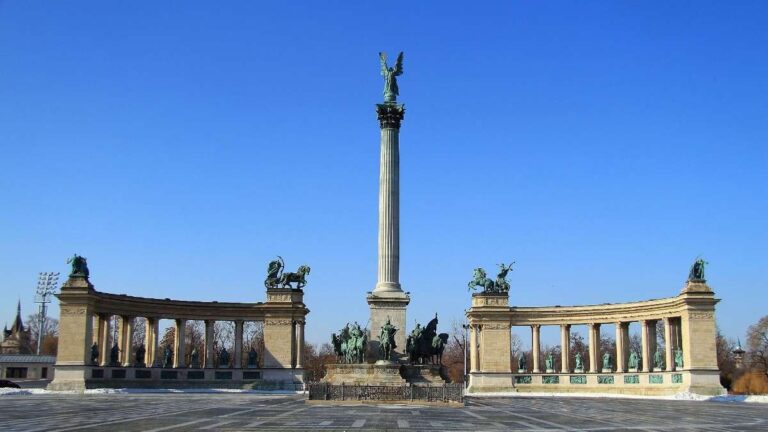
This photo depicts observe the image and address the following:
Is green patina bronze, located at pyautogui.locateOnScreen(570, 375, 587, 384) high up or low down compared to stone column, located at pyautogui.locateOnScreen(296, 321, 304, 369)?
down

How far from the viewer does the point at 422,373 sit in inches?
2224

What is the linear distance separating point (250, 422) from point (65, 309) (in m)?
49.7

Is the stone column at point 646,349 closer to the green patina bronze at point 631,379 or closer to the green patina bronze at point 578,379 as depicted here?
the green patina bronze at point 631,379

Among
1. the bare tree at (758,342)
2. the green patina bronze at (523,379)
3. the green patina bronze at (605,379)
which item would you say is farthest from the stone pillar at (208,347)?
the bare tree at (758,342)

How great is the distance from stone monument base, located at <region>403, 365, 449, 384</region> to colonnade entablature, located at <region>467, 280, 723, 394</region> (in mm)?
28015

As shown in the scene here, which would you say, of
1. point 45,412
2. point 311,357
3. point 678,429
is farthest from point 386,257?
point 311,357

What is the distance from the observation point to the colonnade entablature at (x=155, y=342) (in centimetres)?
7438

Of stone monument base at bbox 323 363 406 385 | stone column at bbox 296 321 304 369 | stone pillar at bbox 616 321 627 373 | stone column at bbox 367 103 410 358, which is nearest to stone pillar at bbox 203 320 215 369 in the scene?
stone column at bbox 296 321 304 369

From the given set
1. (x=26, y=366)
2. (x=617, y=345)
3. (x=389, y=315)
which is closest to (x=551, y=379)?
(x=617, y=345)

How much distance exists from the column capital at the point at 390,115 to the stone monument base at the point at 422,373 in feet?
64.6

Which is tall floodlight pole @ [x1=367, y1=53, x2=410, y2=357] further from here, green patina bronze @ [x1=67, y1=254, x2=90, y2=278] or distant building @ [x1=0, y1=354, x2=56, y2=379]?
distant building @ [x1=0, y1=354, x2=56, y2=379]

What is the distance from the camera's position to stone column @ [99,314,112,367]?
7931 centimetres

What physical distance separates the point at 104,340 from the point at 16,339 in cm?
10312

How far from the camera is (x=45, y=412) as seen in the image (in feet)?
127
